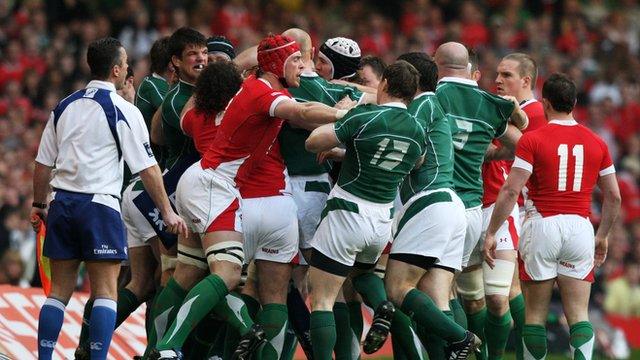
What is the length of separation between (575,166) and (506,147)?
2.74ft

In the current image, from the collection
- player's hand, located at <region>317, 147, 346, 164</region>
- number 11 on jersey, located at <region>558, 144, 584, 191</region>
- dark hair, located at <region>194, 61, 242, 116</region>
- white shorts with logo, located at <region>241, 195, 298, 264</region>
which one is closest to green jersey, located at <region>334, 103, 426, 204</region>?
player's hand, located at <region>317, 147, 346, 164</region>

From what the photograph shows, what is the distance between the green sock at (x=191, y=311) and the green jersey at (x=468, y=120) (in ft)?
7.65

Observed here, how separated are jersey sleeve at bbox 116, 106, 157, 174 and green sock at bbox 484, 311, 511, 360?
343 cm

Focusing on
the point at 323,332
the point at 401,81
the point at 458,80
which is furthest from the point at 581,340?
the point at 401,81

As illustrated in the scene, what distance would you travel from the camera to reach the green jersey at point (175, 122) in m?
11.2

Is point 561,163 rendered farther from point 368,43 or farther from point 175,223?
point 368,43

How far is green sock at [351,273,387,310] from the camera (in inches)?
416

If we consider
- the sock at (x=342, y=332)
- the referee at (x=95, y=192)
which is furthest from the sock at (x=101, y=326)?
the sock at (x=342, y=332)

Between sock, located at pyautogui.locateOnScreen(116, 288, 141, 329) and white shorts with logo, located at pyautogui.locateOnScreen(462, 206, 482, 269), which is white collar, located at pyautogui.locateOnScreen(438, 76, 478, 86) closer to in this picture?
white shorts with logo, located at pyautogui.locateOnScreen(462, 206, 482, 269)

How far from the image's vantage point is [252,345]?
1027 centimetres

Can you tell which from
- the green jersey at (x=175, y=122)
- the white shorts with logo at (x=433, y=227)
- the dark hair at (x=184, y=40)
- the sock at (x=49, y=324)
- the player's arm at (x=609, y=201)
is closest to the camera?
the sock at (x=49, y=324)

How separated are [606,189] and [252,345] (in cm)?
325

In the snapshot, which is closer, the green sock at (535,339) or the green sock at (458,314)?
the green sock at (535,339)

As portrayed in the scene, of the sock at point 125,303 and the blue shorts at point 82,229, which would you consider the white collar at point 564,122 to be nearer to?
the blue shorts at point 82,229
